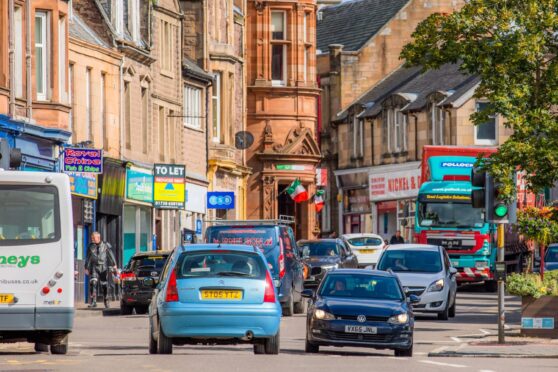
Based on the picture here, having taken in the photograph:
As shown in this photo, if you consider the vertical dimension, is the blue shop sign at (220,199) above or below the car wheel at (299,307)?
above

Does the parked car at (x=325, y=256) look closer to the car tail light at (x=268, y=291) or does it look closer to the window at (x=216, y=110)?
the window at (x=216, y=110)

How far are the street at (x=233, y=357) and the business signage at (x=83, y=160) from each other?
7.24 m

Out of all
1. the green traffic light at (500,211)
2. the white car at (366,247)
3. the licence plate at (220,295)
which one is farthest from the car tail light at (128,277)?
the white car at (366,247)

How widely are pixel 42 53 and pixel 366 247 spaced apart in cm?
2887

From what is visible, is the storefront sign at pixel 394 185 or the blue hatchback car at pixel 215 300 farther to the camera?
the storefront sign at pixel 394 185

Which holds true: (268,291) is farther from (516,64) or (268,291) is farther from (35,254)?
(516,64)

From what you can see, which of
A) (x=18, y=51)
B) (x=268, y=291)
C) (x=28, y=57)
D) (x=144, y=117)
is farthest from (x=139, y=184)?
(x=268, y=291)

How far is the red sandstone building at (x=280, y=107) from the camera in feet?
263

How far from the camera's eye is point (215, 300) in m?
26.0

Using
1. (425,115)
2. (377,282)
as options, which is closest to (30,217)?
(377,282)

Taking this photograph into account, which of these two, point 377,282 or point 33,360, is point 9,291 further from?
point 377,282

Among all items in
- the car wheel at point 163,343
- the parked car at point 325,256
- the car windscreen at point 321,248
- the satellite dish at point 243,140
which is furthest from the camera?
the satellite dish at point 243,140

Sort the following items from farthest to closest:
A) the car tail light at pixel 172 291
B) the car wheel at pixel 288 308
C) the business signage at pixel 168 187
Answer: the business signage at pixel 168 187 < the car wheel at pixel 288 308 < the car tail light at pixel 172 291

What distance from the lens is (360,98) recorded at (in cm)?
9862
